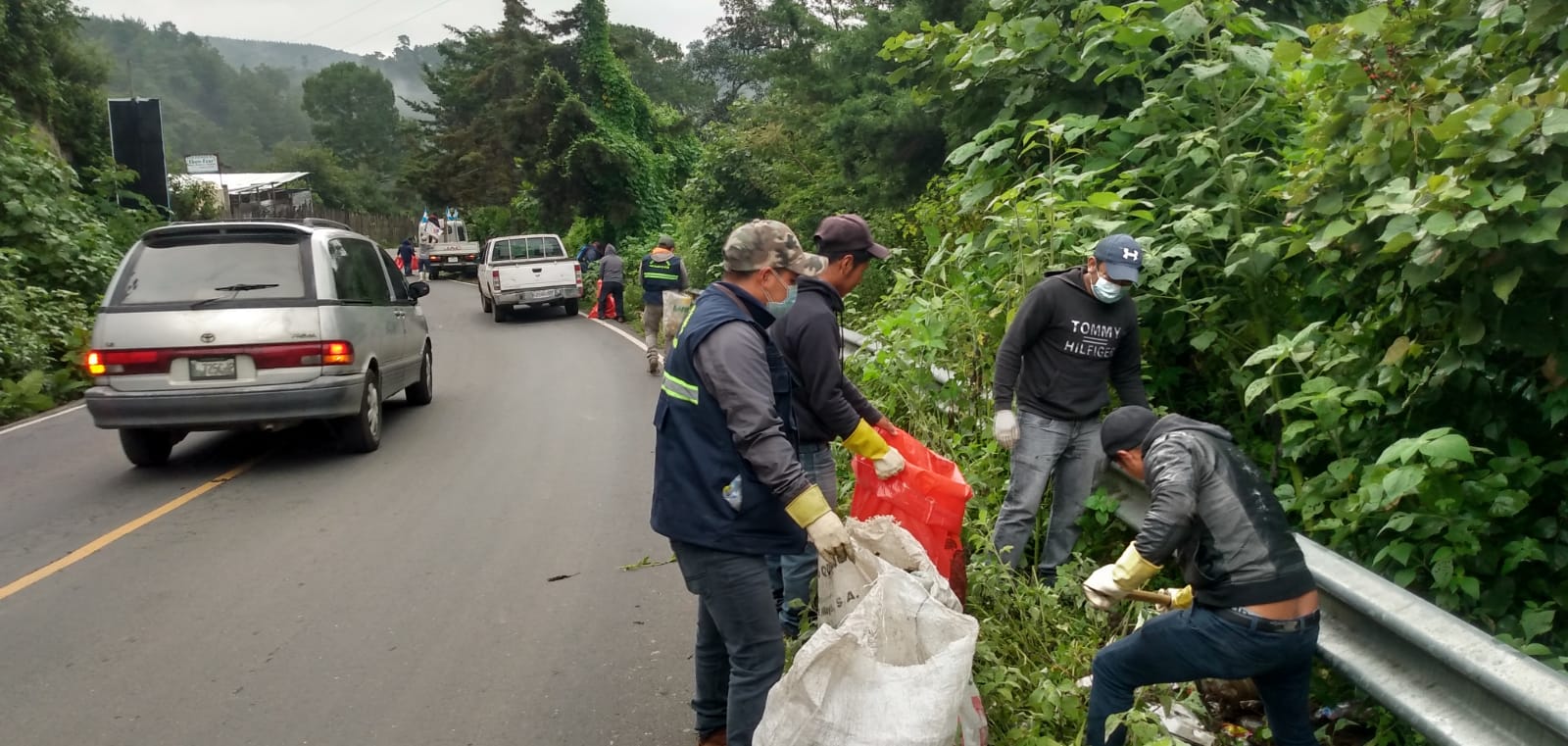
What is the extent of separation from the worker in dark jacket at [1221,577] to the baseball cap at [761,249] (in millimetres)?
1279

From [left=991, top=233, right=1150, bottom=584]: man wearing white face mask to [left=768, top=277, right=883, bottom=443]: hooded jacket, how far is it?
88 cm

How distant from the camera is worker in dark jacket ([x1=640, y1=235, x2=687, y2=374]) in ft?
44.8

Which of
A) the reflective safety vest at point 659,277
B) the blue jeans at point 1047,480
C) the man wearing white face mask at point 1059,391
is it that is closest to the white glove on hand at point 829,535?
the man wearing white face mask at point 1059,391

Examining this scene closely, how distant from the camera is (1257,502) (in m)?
A: 3.12

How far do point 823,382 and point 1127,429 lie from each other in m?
1.40

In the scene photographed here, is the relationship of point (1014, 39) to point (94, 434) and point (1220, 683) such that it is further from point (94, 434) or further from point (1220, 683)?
point (94, 434)

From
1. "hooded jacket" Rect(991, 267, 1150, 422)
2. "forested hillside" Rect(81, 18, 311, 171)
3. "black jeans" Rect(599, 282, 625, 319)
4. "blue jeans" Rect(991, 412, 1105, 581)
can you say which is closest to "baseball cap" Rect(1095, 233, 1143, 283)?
"hooded jacket" Rect(991, 267, 1150, 422)

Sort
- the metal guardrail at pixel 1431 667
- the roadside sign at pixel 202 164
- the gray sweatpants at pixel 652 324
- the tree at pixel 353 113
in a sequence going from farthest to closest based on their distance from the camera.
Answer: the tree at pixel 353 113 → the roadside sign at pixel 202 164 → the gray sweatpants at pixel 652 324 → the metal guardrail at pixel 1431 667

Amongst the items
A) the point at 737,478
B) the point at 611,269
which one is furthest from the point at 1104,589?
the point at 611,269

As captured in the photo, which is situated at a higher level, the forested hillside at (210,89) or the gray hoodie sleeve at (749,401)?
the forested hillside at (210,89)

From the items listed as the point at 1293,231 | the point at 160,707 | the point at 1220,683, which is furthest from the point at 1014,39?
the point at 160,707

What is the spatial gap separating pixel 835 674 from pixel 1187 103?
155 inches

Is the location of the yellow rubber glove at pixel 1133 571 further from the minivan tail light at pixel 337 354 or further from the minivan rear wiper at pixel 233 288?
the minivan rear wiper at pixel 233 288

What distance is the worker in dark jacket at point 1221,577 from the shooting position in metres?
3.06
